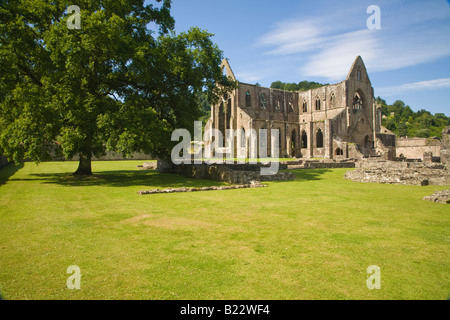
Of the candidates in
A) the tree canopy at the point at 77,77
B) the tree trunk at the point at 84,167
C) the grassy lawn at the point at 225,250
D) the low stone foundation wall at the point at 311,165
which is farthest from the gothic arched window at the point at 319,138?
the grassy lawn at the point at 225,250

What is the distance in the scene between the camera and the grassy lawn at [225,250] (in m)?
3.98

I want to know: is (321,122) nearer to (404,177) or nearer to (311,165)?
(311,165)

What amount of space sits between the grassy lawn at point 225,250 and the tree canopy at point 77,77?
256 inches

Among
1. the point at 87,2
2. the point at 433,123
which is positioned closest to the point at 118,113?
the point at 87,2

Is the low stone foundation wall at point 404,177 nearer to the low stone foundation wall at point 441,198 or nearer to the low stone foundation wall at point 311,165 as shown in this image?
the low stone foundation wall at point 441,198

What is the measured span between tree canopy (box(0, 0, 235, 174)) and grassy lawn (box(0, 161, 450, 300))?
6.51m

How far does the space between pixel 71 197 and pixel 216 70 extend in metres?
14.0

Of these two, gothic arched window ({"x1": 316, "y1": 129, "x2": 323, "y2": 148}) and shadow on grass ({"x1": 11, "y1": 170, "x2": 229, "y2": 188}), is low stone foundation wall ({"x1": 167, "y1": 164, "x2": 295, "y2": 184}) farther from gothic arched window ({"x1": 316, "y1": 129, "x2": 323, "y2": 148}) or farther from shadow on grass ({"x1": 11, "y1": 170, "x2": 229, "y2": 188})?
gothic arched window ({"x1": 316, "y1": 129, "x2": 323, "y2": 148})

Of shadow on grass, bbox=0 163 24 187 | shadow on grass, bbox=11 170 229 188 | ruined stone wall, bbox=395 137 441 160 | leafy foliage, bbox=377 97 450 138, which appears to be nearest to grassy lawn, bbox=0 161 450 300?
shadow on grass, bbox=11 170 229 188

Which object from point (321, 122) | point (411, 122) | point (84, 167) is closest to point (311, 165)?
point (321, 122)

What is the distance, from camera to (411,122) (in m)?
114

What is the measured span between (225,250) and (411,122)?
432ft

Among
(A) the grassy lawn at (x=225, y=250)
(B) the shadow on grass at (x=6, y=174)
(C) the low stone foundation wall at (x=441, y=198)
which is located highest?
(B) the shadow on grass at (x=6, y=174)
